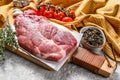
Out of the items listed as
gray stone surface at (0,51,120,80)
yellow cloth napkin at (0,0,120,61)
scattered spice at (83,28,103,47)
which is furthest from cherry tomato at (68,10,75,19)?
gray stone surface at (0,51,120,80)

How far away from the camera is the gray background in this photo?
33.9 inches

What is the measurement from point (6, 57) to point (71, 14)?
38 centimetres

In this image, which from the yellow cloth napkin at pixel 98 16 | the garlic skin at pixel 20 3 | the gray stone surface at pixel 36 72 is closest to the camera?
the gray stone surface at pixel 36 72

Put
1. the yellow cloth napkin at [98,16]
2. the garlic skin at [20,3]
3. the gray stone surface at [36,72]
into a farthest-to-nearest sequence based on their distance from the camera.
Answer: the garlic skin at [20,3], the yellow cloth napkin at [98,16], the gray stone surface at [36,72]

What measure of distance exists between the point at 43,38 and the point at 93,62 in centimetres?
23

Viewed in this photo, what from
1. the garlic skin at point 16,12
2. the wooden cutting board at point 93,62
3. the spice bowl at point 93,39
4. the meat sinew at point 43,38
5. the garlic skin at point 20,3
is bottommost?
the wooden cutting board at point 93,62

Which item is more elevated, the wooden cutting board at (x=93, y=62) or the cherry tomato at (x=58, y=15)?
the cherry tomato at (x=58, y=15)

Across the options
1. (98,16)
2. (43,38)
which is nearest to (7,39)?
(43,38)

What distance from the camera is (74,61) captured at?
36.0 inches

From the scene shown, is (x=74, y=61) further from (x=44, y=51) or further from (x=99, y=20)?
(x=99, y=20)

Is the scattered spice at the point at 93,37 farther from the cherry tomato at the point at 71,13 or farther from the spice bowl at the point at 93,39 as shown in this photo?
the cherry tomato at the point at 71,13

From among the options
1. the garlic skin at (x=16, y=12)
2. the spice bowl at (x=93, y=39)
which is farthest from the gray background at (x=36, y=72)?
the garlic skin at (x=16, y=12)

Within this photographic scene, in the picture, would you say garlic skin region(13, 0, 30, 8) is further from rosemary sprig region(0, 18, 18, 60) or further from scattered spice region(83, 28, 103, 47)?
scattered spice region(83, 28, 103, 47)

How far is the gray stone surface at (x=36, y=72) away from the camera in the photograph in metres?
0.86
